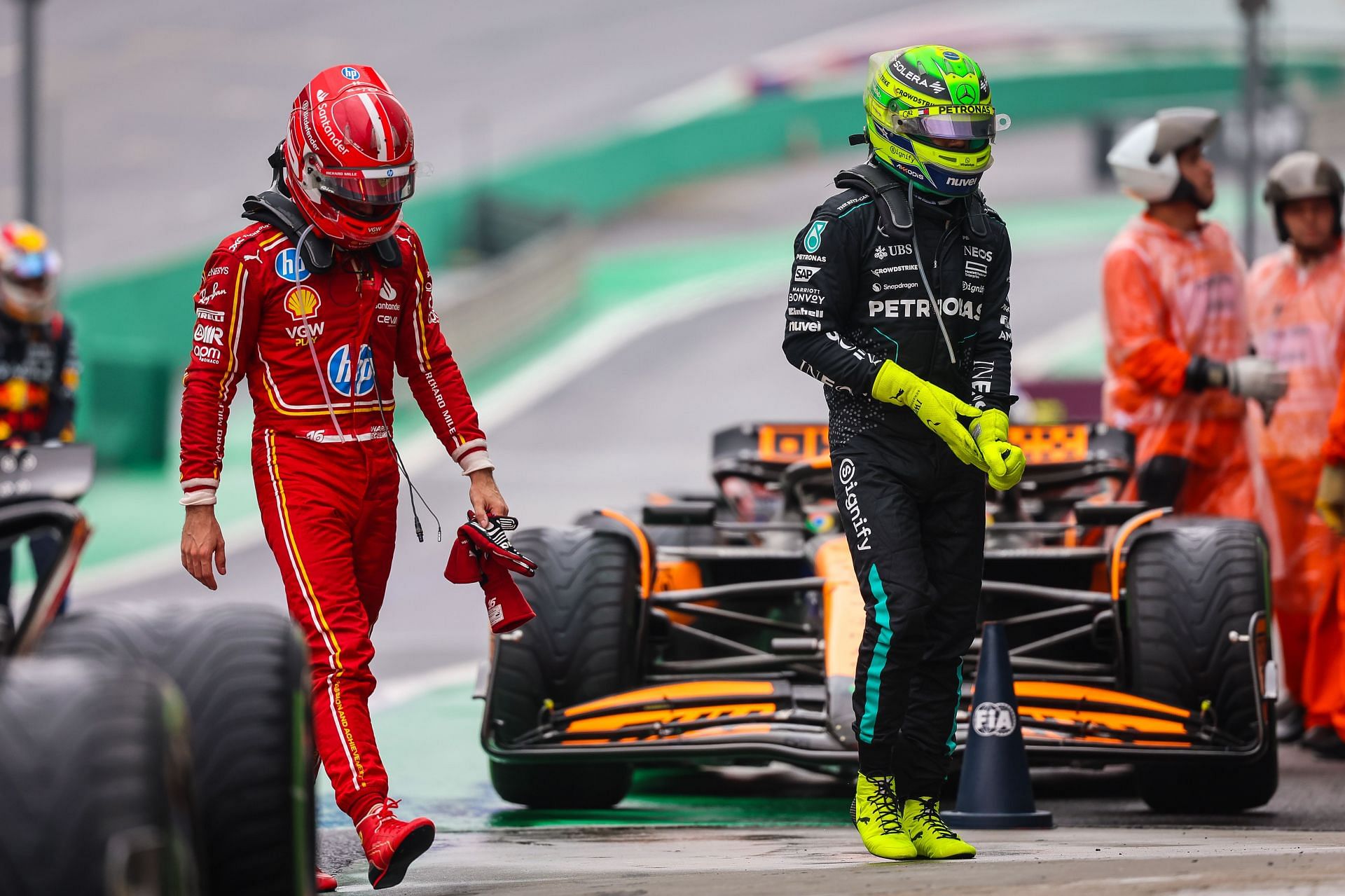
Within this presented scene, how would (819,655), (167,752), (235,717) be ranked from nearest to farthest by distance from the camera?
(167,752)
(235,717)
(819,655)

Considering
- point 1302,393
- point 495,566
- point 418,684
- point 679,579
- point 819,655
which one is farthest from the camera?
point 418,684

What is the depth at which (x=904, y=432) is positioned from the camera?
5848mm

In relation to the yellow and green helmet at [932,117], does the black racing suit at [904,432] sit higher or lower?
lower

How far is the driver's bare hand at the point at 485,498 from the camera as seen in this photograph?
5.98 meters

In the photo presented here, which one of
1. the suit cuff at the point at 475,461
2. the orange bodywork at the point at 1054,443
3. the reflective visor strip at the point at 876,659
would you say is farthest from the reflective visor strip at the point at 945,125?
the orange bodywork at the point at 1054,443

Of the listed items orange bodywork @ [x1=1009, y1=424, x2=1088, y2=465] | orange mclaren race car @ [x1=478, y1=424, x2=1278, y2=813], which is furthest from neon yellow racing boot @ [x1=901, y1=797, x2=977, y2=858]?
orange bodywork @ [x1=1009, y1=424, x2=1088, y2=465]

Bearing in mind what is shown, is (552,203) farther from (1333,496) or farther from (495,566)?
(495,566)

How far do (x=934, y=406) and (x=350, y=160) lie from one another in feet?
5.73

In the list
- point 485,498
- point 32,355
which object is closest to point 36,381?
point 32,355

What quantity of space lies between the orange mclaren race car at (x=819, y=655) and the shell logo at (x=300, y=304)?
1682 mm

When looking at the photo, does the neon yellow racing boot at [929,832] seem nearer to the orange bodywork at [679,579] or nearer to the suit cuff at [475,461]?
the suit cuff at [475,461]

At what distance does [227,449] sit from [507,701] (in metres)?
13.1

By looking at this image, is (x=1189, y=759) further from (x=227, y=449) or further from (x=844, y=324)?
(x=227, y=449)

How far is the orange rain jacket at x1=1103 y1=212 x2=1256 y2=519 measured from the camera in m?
8.85
